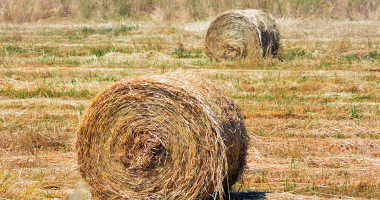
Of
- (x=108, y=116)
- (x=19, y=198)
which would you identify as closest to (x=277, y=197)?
(x=108, y=116)

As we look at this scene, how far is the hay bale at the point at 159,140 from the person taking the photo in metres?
4.12

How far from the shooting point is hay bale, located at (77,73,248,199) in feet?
13.5

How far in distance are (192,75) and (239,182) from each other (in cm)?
132

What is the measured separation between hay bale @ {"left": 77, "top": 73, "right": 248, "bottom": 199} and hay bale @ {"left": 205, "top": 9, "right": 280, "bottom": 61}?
7513mm

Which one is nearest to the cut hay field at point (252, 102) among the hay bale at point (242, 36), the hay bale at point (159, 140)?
the hay bale at point (159, 140)

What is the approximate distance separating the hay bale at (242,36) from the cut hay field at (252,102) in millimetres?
498

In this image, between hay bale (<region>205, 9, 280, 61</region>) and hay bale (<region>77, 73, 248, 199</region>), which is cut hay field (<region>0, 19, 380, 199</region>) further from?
hay bale (<region>205, 9, 280, 61</region>)

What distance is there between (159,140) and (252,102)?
391cm

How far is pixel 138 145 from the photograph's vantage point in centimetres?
434

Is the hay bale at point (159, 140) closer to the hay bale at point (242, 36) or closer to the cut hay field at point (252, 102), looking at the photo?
the cut hay field at point (252, 102)

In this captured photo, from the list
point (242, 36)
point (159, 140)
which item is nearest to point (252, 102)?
point (159, 140)

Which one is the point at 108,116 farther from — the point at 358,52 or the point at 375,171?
the point at 358,52

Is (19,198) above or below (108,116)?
below

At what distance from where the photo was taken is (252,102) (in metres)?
7.90
